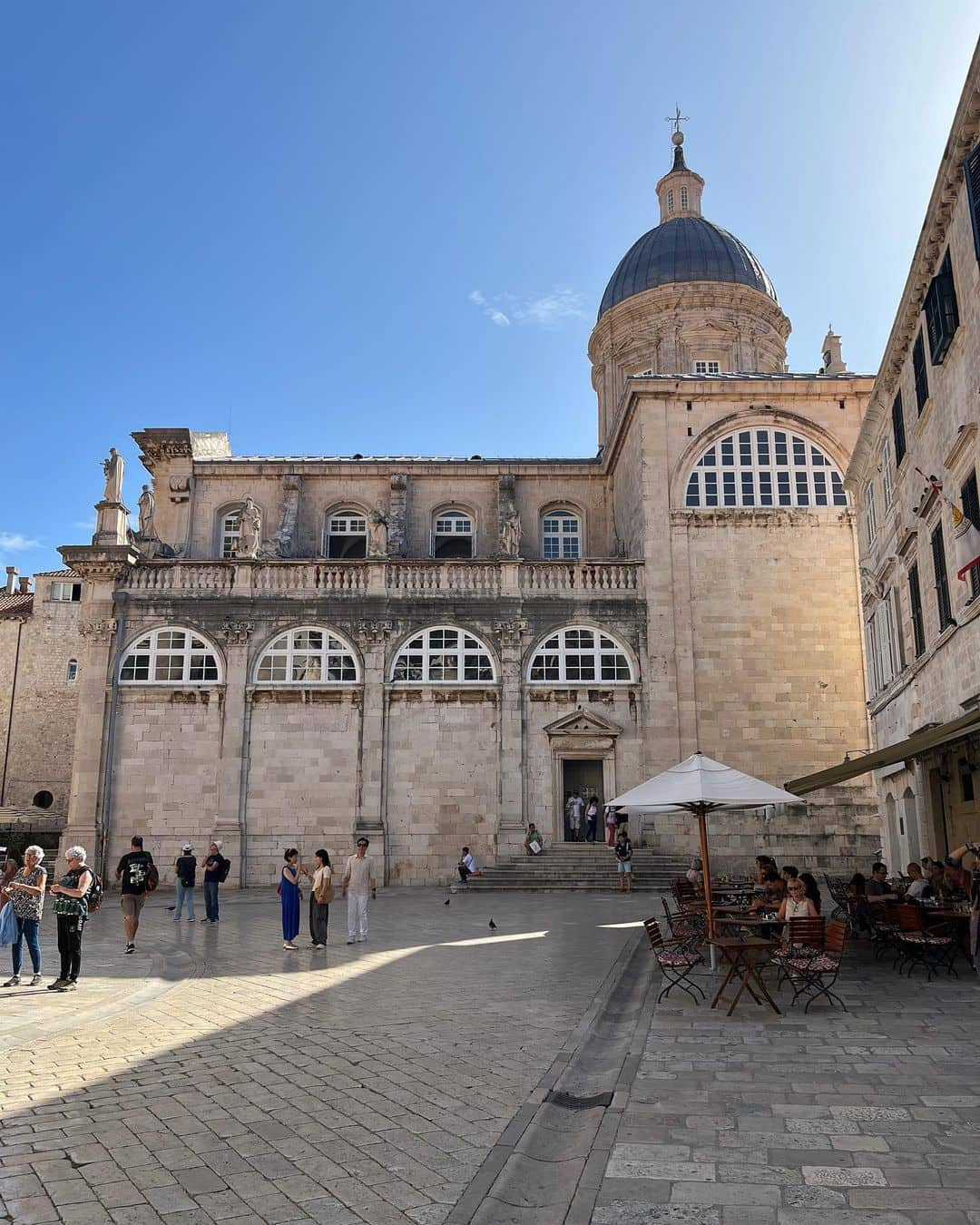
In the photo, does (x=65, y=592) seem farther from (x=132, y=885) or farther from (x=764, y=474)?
(x=132, y=885)

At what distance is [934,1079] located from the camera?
24.1ft

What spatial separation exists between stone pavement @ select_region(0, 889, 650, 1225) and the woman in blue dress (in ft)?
0.94

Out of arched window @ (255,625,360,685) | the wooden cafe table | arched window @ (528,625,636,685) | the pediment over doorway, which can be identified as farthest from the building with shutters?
arched window @ (255,625,360,685)

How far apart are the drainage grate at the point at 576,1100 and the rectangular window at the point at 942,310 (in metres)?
13.0

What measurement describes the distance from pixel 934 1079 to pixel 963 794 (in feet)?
35.6

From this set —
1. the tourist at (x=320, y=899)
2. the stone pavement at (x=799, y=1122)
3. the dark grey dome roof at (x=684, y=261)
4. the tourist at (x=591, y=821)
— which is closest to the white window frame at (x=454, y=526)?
the tourist at (x=591, y=821)

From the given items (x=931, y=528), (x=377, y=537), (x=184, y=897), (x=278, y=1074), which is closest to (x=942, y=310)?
(x=931, y=528)

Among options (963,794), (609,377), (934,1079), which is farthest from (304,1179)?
(609,377)

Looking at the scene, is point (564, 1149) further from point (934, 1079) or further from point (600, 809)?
point (600, 809)

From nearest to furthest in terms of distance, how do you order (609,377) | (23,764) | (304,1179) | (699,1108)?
1. (304,1179)
2. (699,1108)
3. (609,377)
4. (23,764)

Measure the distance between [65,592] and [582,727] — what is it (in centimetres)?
3067

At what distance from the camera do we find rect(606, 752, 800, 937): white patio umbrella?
42.2 ft

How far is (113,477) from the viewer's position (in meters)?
31.6

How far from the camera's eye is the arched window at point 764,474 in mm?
30844
